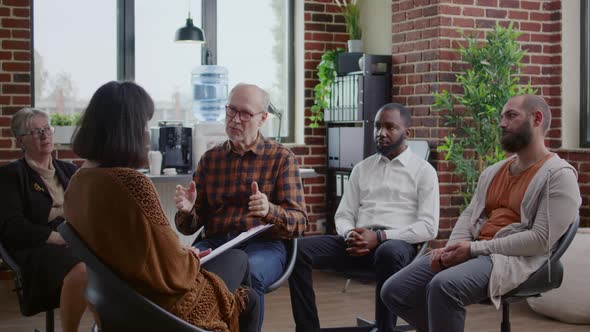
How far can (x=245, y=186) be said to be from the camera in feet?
11.3

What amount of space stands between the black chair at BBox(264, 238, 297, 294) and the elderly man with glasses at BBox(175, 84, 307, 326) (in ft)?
0.09

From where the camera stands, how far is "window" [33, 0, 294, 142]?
5945mm

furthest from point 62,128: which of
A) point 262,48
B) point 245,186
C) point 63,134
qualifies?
point 245,186

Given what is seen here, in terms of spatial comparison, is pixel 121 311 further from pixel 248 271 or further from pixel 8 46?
pixel 8 46

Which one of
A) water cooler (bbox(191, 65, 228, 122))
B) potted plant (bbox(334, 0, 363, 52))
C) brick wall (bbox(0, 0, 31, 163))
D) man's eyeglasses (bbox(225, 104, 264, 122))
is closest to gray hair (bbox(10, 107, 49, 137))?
man's eyeglasses (bbox(225, 104, 264, 122))

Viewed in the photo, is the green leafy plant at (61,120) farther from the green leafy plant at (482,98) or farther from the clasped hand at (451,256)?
the clasped hand at (451,256)

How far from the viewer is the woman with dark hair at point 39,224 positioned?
3494 mm

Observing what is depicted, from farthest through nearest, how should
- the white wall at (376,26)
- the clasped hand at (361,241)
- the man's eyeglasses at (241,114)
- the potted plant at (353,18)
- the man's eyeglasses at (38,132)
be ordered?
the potted plant at (353,18) → the white wall at (376,26) → the man's eyeglasses at (38,132) → the clasped hand at (361,241) → the man's eyeglasses at (241,114)

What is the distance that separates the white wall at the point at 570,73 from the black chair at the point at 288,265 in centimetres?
284

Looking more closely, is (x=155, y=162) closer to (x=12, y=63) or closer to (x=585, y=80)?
(x=12, y=63)

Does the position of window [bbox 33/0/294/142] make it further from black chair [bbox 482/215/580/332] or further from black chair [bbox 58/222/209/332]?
black chair [bbox 58/222/209/332]

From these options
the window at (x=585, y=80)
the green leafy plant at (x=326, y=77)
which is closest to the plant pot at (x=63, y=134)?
the green leafy plant at (x=326, y=77)

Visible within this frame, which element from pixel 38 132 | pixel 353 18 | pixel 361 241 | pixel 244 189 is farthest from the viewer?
pixel 353 18

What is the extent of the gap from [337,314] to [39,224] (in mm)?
1781
